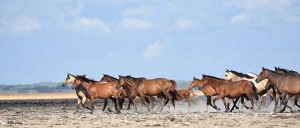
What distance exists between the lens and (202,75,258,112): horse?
89.9 ft

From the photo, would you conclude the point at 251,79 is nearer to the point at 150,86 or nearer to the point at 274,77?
the point at 274,77

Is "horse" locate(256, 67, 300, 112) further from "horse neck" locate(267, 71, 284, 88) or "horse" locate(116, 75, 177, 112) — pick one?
"horse" locate(116, 75, 177, 112)

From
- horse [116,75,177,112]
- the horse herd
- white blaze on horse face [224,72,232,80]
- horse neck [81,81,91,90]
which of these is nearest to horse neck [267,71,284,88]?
the horse herd

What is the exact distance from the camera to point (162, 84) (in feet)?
97.3

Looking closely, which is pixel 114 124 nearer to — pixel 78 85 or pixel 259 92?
pixel 78 85

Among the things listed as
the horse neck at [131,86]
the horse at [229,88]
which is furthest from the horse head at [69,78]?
the horse at [229,88]

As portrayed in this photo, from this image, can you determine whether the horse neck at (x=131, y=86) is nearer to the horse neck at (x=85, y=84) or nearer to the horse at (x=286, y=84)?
the horse neck at (x=85, y=84)

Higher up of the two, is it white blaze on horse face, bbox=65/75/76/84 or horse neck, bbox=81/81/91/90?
white blaze on horse face, bbox=65/75/76/84

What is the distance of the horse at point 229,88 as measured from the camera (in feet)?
89.9

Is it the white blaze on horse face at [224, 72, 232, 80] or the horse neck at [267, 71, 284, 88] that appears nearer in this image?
the horse neck at [267, 71, 284, 88]

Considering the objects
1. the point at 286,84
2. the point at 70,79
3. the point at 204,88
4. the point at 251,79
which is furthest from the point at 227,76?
the point at 70,79

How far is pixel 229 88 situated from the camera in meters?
27.4

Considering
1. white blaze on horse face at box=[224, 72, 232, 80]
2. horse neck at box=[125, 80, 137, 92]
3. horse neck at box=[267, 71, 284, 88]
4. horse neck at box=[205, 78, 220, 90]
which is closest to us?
horse neck at box=[267, 71, 284, 88]

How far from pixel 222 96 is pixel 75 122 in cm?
857
